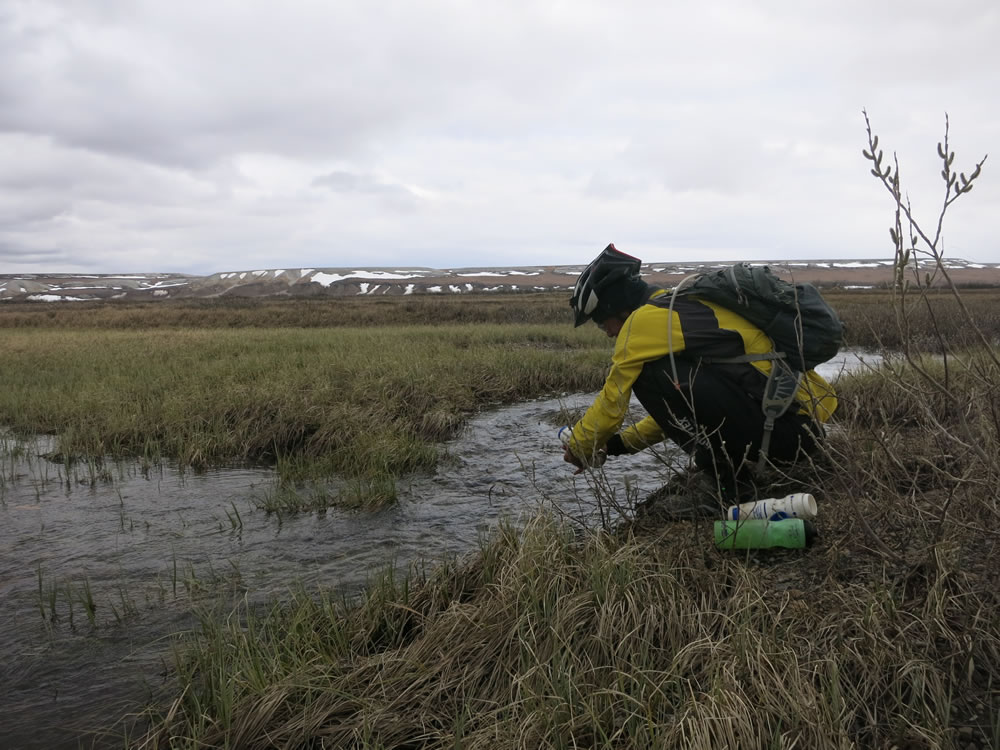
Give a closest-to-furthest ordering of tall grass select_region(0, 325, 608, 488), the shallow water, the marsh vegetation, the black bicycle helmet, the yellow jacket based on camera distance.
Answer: the marsh vegetation
the shallow water
the yellow jacket
the black bicycle helmet
tall grass select_region(0, 325, 608, 488)

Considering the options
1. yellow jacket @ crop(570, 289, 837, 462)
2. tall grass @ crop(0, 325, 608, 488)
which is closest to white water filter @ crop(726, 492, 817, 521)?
yellow jacket @ crop(570, 289, 837, 462)

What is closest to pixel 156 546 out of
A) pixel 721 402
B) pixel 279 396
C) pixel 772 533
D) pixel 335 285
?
pixel 279 396

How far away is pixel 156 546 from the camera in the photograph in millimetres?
4621

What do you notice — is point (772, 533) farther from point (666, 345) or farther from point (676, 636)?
point (666, 345)

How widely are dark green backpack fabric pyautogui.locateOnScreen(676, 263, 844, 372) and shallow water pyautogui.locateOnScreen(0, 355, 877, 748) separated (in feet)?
3.47

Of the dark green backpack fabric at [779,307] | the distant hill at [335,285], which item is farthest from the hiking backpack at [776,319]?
the distant hill at [335,285]

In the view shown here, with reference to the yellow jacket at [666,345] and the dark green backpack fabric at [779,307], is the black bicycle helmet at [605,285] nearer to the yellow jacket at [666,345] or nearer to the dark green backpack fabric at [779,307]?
the yellow jacket at [666,345]

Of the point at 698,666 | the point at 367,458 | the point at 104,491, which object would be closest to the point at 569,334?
the point at 367,458

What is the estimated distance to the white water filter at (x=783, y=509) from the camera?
3.24 m

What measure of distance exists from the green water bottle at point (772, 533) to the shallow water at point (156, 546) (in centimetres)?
57

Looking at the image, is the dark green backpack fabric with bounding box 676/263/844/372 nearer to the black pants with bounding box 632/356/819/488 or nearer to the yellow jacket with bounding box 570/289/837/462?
the yellow jacket with bounding box 570/289/837/462

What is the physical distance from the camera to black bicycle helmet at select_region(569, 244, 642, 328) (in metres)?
3.71

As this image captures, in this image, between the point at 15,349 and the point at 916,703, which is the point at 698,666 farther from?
the point at 15,349

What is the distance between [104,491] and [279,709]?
174 inches
